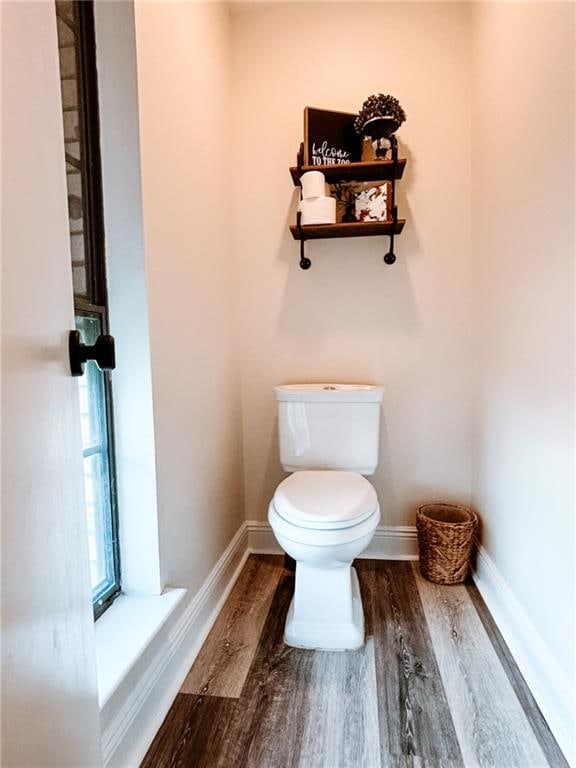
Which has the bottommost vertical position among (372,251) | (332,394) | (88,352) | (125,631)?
(125,631)

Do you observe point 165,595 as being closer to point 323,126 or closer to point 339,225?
point 339,225

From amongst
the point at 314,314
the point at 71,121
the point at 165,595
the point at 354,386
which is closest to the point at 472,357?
the point at 354,386

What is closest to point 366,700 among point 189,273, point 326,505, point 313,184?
point 326,505

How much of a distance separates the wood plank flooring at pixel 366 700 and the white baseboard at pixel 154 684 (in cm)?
3

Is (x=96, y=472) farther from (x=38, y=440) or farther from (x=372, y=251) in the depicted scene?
(x=372, y=251)

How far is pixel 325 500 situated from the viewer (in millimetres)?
1556

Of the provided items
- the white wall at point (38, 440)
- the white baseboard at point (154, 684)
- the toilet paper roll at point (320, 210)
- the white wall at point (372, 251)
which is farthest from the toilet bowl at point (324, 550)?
the toilet paper roll at point (320, 210)

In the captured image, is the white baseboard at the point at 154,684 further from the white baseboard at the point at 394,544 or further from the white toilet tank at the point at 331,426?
the white baseboard at the point at 394,544

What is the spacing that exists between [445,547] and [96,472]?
1355 millimetres

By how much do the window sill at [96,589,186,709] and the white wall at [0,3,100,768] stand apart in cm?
38

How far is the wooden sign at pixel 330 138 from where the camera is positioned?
195 cm

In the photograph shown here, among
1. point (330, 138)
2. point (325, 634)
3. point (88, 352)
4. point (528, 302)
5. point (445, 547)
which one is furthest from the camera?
point (330, 138)

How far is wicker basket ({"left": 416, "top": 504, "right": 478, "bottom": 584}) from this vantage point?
1.86m

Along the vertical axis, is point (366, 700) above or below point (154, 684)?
below
